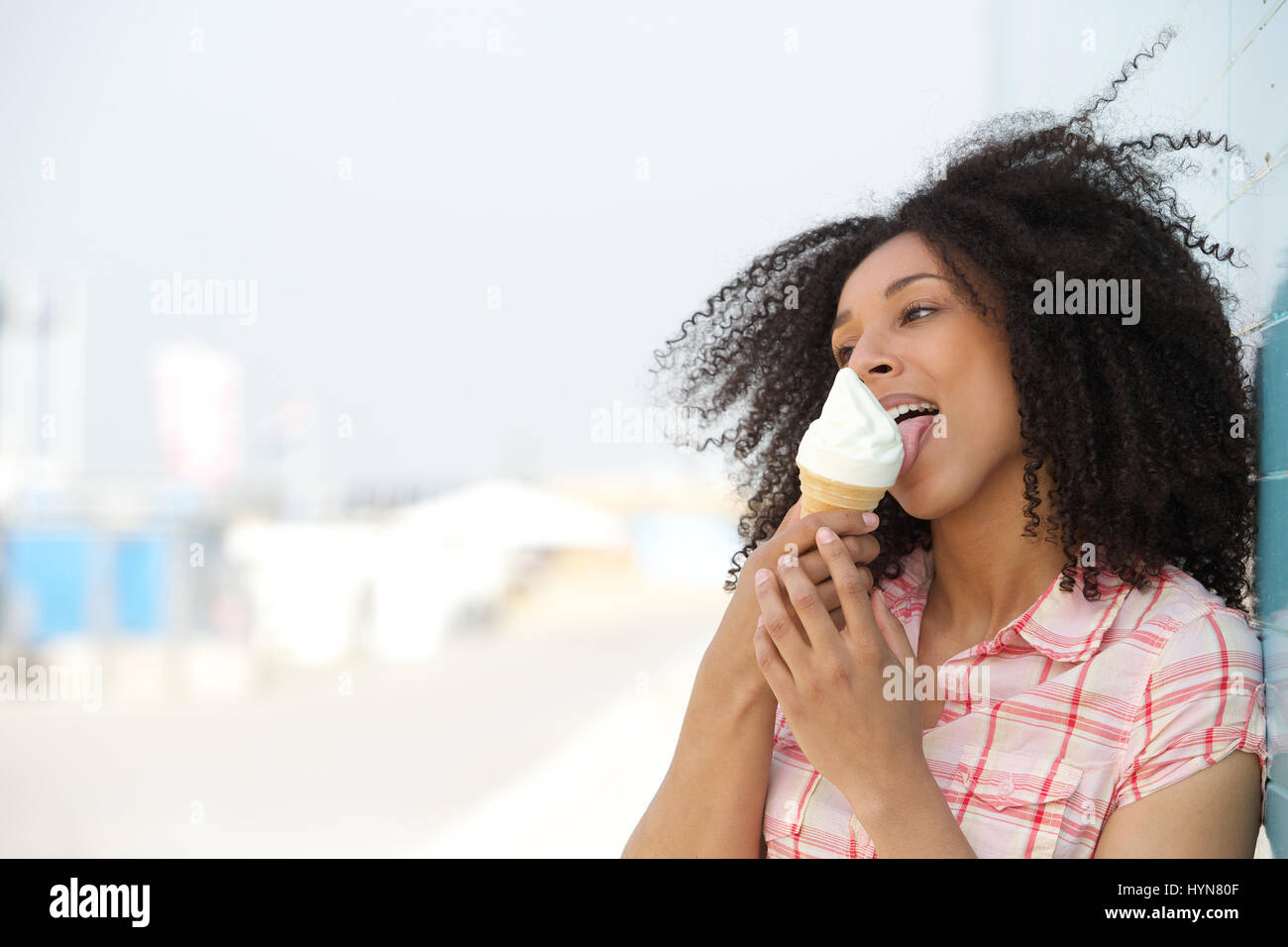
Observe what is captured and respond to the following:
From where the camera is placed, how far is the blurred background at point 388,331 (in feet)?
12.8

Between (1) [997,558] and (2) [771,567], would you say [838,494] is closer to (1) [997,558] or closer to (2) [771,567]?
(2) [771,567]

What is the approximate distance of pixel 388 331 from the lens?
25.7m

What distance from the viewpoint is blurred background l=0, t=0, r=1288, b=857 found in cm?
390

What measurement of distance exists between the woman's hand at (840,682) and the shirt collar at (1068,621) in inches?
9.2

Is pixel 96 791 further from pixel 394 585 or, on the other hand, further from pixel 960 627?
pixel 960 627

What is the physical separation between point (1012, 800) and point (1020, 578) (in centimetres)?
38

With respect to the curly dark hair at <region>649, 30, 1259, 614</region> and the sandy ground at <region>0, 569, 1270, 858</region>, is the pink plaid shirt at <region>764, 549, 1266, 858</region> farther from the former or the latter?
the sandy ground at <region>0, 569, 1270, 858</region>
